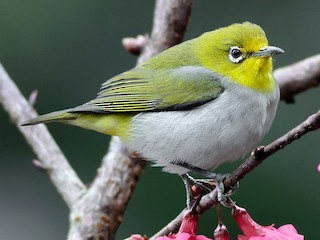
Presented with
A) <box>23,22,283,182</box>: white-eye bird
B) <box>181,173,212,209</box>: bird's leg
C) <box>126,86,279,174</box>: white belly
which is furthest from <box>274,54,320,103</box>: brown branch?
<box>181,173,212,209</box>: bird's leg

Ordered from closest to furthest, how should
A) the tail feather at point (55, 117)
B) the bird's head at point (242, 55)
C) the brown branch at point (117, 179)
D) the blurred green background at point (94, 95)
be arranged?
the bird's head at point (242, 55), the tail feather at point (55, 117), the brown branch at point (117, 179), the blurred green background at point (94, 95)

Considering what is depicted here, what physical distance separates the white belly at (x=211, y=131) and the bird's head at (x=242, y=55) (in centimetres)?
6

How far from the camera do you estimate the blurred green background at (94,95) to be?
5461 millimetres

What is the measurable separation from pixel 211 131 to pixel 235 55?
402mm

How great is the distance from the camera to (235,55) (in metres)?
3.68

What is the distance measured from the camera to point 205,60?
3.79 meters

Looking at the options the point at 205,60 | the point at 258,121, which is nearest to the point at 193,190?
the point at 258,121

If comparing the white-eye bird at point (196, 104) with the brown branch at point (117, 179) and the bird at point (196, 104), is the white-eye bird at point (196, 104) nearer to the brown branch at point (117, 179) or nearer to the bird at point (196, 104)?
the bird at point (196, 104)

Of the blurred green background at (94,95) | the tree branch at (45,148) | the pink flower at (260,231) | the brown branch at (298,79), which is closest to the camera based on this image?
the pink flower at (260,231)

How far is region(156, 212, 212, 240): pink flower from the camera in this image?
281 cm

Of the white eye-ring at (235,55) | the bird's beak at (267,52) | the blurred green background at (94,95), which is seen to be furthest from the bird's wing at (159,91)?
the blurred green background at (94,95)

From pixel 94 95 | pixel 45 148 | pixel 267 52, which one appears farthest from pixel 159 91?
pixel 94 95

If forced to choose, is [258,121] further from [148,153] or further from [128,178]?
[128,178]

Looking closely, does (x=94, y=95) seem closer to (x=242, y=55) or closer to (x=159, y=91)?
(x=159, y=91)
